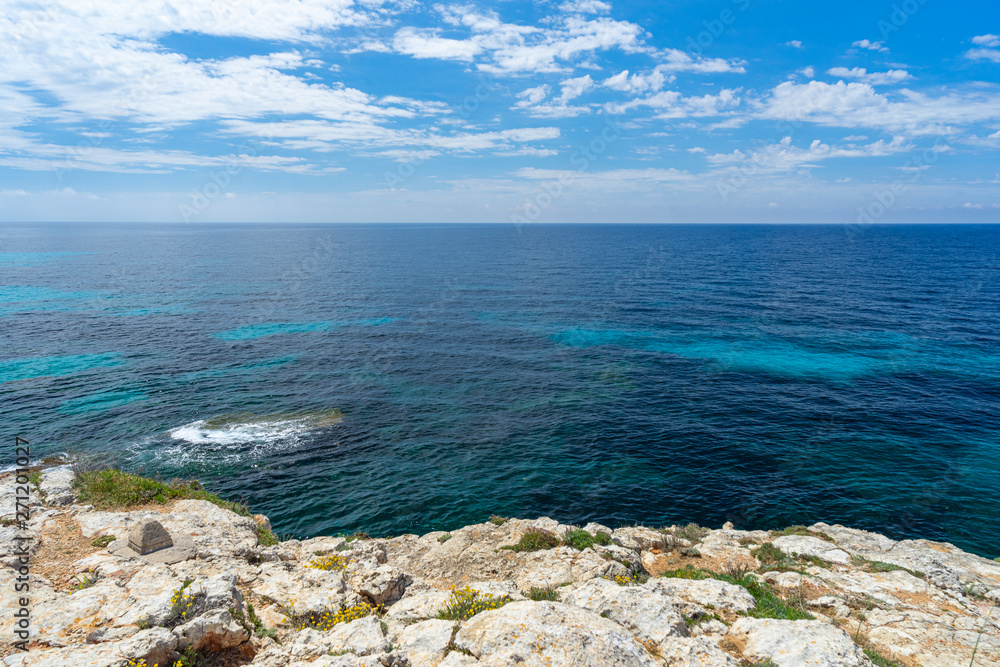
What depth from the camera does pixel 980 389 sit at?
46.2 meters

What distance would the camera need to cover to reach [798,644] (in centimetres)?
1255

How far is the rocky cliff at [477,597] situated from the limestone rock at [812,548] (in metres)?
0.09

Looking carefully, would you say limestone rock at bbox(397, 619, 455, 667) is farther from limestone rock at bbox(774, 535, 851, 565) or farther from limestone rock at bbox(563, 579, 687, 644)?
limestone rock at bbox(774, 535, 851, 565)

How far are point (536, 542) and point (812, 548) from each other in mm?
12427

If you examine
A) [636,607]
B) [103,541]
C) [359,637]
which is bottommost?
[103,541]

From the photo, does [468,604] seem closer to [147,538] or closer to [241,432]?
[147,538]

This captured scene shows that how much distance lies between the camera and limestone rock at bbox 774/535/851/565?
20.3 metres

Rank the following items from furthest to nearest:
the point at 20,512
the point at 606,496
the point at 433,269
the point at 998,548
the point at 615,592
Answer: the point at 433,269
the point at 606,496
the point at 998,548
the point at 20,512
the point at 615,592

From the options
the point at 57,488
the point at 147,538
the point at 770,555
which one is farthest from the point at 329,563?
the point at 770,555

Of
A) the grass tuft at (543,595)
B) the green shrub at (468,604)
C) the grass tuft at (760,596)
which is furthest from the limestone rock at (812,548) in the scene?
the green shrub at (468,604)

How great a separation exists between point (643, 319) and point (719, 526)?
4819 cm

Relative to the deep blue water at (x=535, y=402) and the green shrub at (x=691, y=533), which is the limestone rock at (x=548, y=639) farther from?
the deep blue water at (x=535, y=402)

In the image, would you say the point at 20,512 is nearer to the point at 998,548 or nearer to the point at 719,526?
the point at 719,526

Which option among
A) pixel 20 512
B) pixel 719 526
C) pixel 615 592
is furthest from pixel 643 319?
pixel 20 512
